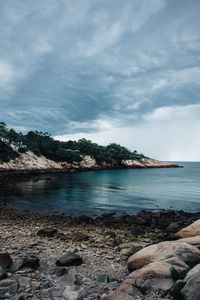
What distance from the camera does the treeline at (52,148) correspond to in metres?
118

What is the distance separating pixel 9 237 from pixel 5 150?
95.4 metres

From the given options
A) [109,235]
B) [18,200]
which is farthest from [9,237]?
[18,200]

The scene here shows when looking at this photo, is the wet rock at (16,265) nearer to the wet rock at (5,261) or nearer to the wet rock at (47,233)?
the wet rock at (5,261)

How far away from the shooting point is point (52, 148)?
13462 cm

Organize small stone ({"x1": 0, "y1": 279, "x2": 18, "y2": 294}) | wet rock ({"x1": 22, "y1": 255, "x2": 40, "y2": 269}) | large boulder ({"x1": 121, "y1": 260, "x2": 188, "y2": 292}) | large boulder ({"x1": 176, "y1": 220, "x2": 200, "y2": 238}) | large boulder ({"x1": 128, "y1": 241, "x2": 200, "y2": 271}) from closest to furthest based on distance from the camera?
large boulder ({"x1": 121, "y1": 260, "x2": 188, "y2": 292})
small stone ({"x1": 0, "y1": 279, "x2": 18, "y2": 294})
large boulder ({"x1": 128, "y1": 241, "x2": 200, "y2": 271})
wet rock ({"x1": 22, "y1": 255, "x2": 40, "y2": 269})
large boulder ({"x1": 176, "y1": 220, "x2": 200, "y2": 238})

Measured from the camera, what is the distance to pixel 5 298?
9.62 m

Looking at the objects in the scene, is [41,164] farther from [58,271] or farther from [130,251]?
[58,271]

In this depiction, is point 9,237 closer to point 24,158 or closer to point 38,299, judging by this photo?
point 38,299

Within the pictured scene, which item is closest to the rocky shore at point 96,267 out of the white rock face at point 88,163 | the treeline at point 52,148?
the treeline at point 52,148

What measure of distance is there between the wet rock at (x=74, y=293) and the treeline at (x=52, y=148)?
320 ft

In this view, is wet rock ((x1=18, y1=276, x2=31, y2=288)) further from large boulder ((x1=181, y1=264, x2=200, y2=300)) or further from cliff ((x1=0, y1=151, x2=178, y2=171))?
cliff ((x1=0, y1=151, x2=178, y2=171))

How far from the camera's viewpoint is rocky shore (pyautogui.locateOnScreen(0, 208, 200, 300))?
9.81 m

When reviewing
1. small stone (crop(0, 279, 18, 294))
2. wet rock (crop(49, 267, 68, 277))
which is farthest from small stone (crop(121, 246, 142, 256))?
small stone (crop(0, 279, 18, 294))

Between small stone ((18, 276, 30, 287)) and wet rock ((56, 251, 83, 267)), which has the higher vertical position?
wet rock ((56, 251, 83, 267))
